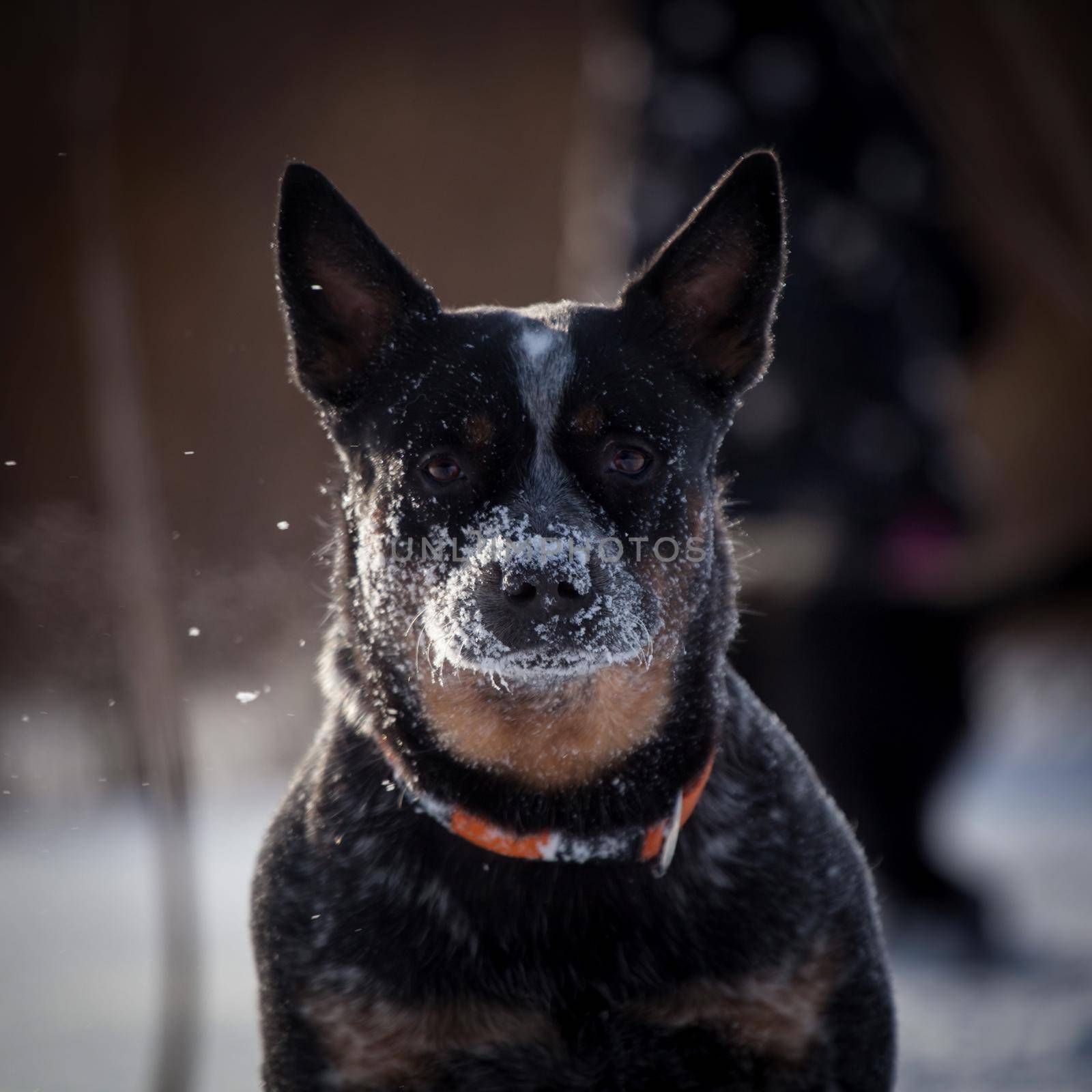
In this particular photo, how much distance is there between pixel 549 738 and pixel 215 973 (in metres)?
2.11

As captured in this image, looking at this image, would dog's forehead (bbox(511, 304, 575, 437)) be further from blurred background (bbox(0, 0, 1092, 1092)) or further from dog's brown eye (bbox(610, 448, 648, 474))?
blurred background (bbox(0, 0, 1092, 1092))

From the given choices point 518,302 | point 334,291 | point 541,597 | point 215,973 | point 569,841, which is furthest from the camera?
point 518,302

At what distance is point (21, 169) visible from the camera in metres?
4.19

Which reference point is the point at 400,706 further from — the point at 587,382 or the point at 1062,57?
the point at 1062,57

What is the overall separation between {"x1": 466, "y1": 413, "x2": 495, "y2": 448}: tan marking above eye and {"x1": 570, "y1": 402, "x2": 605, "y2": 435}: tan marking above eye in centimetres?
13

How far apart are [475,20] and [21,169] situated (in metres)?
3.58

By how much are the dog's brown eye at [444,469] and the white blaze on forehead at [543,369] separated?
139 mm

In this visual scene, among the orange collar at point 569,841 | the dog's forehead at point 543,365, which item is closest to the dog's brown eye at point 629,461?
the dog's forehead at point 543,365

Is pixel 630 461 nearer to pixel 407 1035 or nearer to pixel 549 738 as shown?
pixel 549 738

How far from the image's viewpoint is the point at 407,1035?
5.75 ft

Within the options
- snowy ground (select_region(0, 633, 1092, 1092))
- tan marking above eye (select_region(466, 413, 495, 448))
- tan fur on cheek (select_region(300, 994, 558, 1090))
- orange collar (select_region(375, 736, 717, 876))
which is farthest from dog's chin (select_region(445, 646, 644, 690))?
snowy ground (select_region(0, 633, 1092, 1092))

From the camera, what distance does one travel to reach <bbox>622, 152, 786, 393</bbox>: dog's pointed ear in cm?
200

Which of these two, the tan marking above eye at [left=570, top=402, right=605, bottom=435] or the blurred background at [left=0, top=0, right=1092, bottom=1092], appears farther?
the blurred background at [left=0, top=0, right=1092, bottom=1092]

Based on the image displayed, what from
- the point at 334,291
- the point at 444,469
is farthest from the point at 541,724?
the point at 334,291
